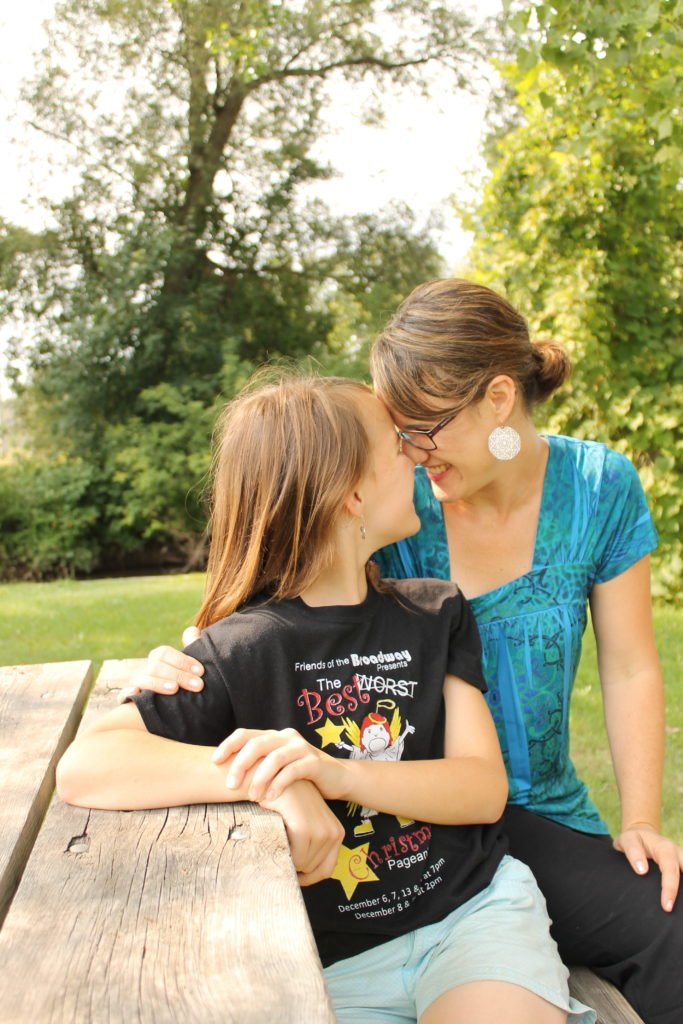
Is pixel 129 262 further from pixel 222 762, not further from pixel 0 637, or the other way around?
pixel 222 762

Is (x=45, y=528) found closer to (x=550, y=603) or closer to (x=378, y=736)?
(x=550, y=603)

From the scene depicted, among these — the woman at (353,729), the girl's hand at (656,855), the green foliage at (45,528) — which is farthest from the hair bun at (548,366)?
the green foliage at (45,528)

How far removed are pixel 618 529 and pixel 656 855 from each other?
697 mm

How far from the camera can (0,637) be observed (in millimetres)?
7246

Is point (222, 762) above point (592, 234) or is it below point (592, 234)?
below

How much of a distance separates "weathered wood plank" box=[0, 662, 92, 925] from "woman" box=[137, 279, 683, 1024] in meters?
0.75

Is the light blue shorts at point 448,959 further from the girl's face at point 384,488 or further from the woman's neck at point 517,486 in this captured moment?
the woman's neck at point 517,486

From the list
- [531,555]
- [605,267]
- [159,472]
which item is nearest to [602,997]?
[531,555]

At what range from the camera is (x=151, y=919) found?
1.13 metres

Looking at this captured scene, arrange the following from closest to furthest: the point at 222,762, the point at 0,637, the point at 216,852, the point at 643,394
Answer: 1. the point at 216,852
2. the point at 222,762
3. the point at 0,637
4. the point at 643,394

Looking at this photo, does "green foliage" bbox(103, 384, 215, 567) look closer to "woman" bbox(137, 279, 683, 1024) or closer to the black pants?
"woman" bbox(137, 279, 683, 1024)

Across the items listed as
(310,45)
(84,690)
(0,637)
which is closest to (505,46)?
(310,45)

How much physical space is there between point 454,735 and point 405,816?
20 cm

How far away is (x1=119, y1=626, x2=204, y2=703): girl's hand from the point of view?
1609mm
